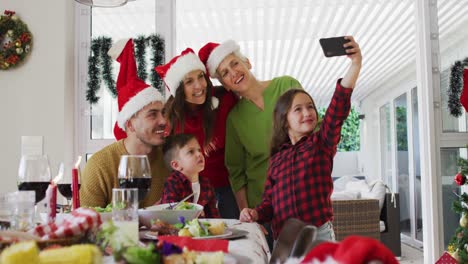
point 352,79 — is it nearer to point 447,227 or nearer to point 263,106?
point 263,106

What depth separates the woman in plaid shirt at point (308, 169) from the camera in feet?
6.85

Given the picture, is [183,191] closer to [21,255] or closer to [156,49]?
[21,255]

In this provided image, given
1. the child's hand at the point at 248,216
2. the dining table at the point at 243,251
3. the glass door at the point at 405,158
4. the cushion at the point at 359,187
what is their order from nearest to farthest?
the dining table at the point at 243,251
the child's hand at the point at 248,216
the cushion at the point at 359,187
the glass door at the point at 405,158

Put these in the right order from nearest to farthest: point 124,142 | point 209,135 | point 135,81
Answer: point 124,142, point 209,135, point 135,81

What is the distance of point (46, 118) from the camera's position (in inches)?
146

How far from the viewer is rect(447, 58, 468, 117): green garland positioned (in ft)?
12.9

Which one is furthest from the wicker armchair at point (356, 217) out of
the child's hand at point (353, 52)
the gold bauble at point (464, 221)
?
the child's hand at point (353, 52)

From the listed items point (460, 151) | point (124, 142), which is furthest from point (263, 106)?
point (460, 151)

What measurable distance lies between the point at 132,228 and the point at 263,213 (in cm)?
113

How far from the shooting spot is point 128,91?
9.23ft

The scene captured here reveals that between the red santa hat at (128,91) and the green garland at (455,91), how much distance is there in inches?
87.5

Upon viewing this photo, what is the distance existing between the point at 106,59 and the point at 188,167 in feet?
5.97

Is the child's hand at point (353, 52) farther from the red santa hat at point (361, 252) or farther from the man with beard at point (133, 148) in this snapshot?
the red santa hat at point (361, 252)

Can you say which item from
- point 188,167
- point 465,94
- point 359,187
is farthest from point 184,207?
point 359,187
